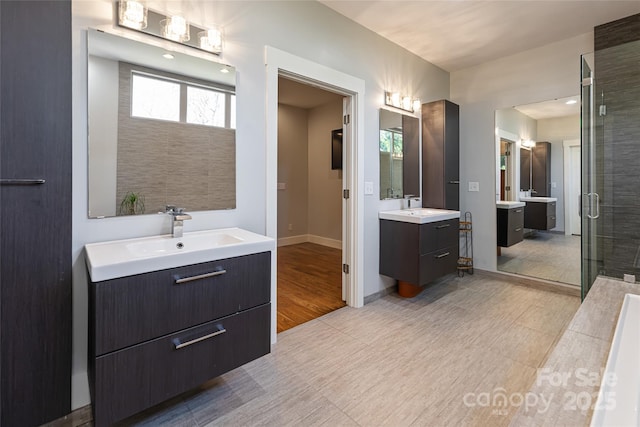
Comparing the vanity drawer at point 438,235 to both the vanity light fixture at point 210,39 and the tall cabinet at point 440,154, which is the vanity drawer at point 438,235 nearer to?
the tall cabinet at point 440,154

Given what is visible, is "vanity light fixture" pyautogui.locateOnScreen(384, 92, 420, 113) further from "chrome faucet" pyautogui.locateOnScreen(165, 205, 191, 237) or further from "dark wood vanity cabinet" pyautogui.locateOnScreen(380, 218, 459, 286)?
"chrome faucet" pyautogui.locateOnScreen(165, 205, 191, 237)

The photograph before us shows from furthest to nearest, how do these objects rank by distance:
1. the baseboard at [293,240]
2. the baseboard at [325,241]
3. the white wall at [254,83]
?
the baseboard at [293,240] < the baseboard at [325,241] < the white wall at [254,83]

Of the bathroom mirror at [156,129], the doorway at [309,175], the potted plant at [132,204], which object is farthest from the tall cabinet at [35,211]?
the doorway at [309,175]

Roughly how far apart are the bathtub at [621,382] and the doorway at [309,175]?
3577 millimetres

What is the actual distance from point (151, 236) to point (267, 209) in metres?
0.77

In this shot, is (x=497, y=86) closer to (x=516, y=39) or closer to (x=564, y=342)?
(x=516, y=39)

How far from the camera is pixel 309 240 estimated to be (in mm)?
5992

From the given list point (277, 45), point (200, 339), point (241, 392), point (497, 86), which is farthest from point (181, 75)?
point (497, 86)

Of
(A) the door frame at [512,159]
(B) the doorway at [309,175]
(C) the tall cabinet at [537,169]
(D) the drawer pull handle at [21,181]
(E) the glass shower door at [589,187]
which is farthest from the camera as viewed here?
(B) the doorway at [309,175]

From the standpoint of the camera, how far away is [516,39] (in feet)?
10.2

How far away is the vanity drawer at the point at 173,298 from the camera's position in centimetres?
116

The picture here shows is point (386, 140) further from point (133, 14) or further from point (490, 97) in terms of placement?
point (133, 14)

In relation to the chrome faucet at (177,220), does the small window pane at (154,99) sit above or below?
above

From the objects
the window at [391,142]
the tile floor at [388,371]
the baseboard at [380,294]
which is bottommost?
the tile floor at [388,371]
